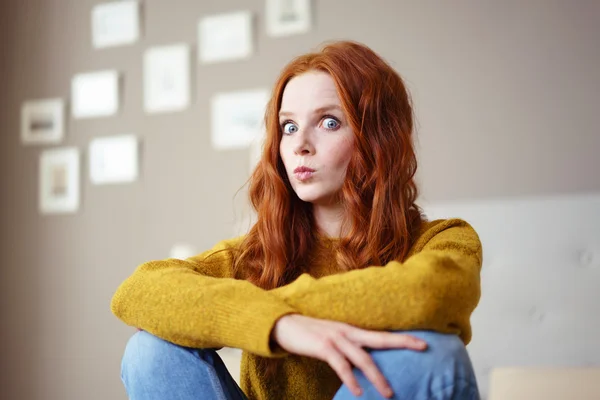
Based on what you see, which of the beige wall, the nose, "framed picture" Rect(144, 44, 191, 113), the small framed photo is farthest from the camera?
"framed picture" Rect(144, 44, 191, 113)

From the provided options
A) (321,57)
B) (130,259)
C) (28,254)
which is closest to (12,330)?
(28,254)

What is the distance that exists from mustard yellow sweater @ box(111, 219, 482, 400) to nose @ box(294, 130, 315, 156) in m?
0.31

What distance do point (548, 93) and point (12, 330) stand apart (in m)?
2.47

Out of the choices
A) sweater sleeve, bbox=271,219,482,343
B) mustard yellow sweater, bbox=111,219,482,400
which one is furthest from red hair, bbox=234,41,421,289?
sweater sleeve, bbox=271,219,482,343

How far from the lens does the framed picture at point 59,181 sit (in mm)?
2775

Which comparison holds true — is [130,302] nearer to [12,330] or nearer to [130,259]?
[130,259]

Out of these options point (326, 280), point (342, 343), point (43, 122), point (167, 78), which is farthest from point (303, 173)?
point (43, 122)

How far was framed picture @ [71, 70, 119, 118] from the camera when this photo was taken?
2.74m

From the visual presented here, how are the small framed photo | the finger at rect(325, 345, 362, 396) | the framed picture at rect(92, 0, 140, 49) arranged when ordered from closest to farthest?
the finger at rect(325, 345, 362, 396) < the small framed photo < the framed picture at rect(92, 0, 140, 49)

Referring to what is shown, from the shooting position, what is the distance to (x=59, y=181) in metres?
2.79

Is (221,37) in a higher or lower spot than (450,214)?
higher

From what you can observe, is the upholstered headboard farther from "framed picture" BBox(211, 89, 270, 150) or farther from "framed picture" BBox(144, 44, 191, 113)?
"framed picture" BBox(144, 44, 191, 113)

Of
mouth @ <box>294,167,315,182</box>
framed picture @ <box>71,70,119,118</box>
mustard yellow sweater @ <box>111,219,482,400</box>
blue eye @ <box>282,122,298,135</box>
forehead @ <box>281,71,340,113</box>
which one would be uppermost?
framed picture @ <box>71,70,119,118</box>

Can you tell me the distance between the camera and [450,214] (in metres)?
2.11
